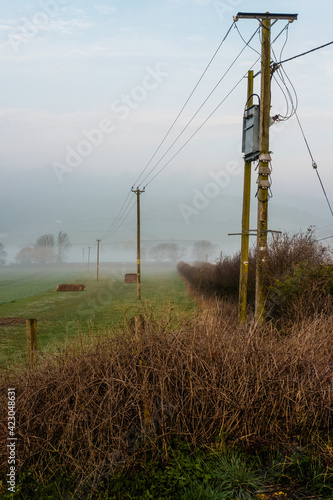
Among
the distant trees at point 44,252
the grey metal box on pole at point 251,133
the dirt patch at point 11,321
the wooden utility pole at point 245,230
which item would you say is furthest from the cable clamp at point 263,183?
the distant trees at point 44,252

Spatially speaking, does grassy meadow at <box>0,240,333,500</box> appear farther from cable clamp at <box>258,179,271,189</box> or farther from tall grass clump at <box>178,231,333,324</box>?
cable clamp at <box>258,179,271,189</box>

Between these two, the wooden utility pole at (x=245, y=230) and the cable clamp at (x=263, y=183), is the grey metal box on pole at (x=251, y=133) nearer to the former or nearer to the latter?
the wooden utility pole at (x=245, y=230)

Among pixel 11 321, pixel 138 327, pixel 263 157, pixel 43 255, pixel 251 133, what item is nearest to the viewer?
pixel 138 327

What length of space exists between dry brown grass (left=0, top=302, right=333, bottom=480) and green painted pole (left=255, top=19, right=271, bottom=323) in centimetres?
480

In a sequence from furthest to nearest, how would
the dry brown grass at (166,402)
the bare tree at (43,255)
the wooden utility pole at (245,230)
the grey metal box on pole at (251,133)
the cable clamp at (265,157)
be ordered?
the bare tree at (43,255) → the wooden utility pole at (245,230) → the grey metal box on pole at (251,133) → the cable clamp at (265,157) → the dry brown grass at (166,402)

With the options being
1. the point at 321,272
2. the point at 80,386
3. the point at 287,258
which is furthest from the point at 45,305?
the point at 80,386

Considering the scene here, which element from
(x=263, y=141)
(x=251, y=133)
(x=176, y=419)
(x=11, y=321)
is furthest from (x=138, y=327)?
(x=11, y=321)

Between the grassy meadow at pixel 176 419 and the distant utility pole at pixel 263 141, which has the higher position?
the distant utility pole at pixel 263 141

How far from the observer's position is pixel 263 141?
37.3 ft

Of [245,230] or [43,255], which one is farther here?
[43,255]

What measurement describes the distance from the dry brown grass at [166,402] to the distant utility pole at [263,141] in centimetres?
483

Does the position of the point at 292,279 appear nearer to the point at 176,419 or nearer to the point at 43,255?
the point at 176,419

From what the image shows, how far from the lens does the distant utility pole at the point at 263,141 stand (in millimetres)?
11344

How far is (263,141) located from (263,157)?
413mm
